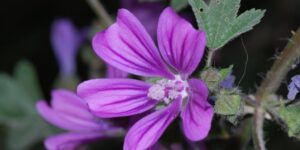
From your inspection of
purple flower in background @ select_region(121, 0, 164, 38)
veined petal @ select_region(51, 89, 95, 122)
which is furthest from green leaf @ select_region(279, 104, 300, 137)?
purple flower in background @ select_region(121, 0, 164, 38)

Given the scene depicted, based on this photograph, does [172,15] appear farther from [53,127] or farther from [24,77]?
[24,77]

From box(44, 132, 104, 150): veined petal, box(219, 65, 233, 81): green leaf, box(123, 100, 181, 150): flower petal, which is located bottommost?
box(44, 132, 104, 150): veined petal

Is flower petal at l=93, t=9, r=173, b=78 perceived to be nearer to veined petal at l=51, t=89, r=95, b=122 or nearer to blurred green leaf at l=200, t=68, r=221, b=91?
blurred green leaf at l=200, t=68, r=221, b=91

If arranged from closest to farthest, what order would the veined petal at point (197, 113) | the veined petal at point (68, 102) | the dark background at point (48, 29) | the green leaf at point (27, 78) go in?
the veined petal at point (197, 113) → the veined petal at point (68, 102) → the green leaf at point (27, 78) → the dark background at point (48, 29)

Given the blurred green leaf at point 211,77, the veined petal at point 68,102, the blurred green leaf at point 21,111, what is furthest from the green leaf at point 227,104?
the blurred green leaf at point 21,111

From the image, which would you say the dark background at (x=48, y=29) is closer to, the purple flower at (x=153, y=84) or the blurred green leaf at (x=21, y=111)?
the blurred green leaf at (x=21, y=111)

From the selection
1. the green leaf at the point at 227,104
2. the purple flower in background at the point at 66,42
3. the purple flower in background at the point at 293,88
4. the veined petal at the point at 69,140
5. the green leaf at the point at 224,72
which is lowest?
the purple flower in background at the point at 66,42

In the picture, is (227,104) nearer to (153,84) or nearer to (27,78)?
(153,84)
